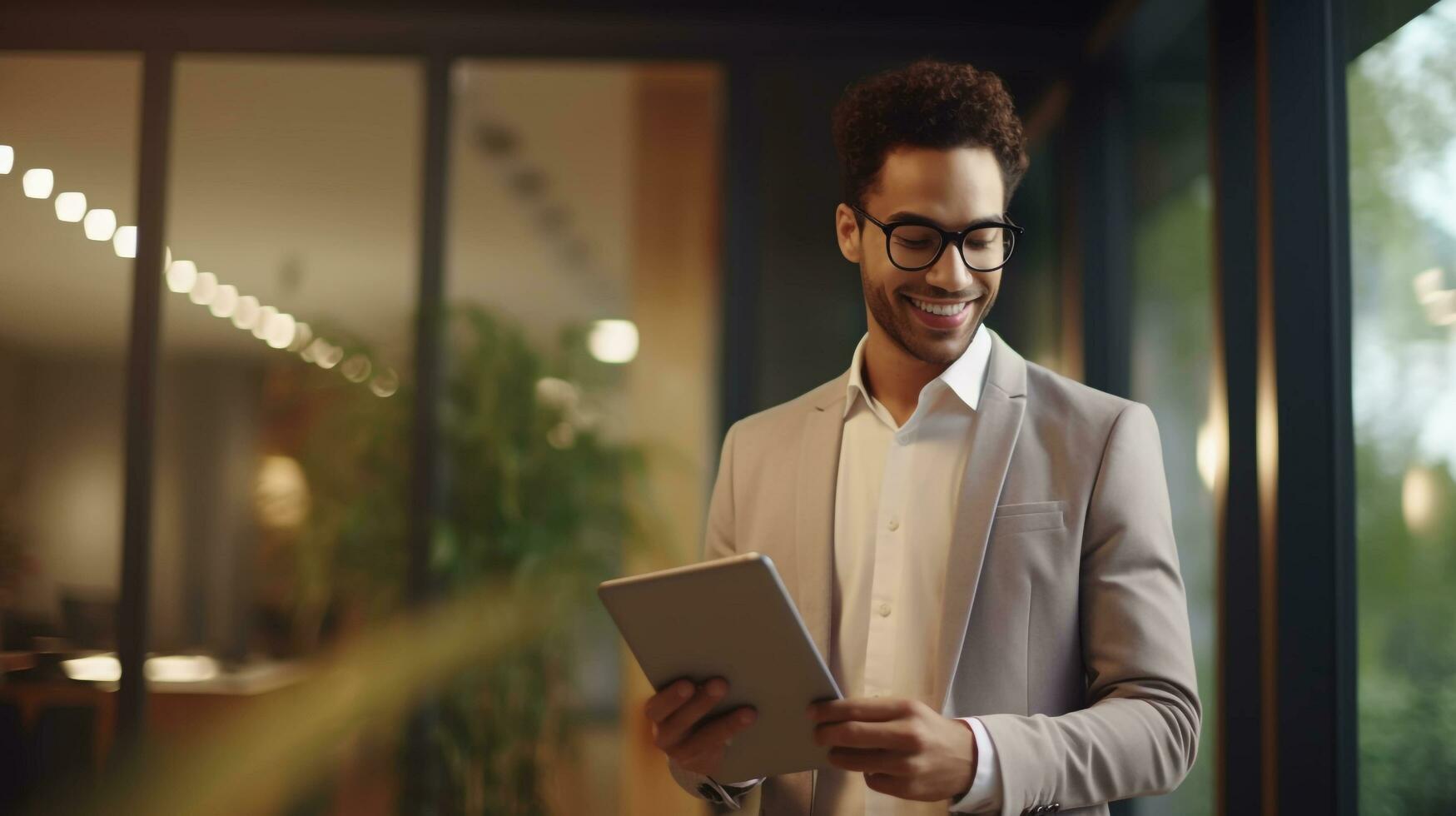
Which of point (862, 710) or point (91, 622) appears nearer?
point (862, 710)

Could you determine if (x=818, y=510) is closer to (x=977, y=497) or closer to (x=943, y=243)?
(x=977, y=497)

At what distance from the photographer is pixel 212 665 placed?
3.41 metres

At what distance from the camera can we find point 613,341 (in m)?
3.41

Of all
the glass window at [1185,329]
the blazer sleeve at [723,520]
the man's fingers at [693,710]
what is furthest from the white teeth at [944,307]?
the glass window at [1185,329]

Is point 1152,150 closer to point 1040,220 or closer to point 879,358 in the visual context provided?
point 1040,220

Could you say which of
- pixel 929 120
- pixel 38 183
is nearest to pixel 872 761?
pixel 929 120

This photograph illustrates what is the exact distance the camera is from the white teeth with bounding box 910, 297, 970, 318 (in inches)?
55.1

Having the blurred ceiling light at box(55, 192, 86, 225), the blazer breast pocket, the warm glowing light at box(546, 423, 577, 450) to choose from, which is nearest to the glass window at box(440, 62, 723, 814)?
the warm glowing light at box(546, 423, 577, 450)

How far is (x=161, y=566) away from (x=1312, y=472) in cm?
305

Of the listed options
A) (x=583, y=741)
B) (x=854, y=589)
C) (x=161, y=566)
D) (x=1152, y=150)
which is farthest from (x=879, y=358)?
(x=161, y=566)

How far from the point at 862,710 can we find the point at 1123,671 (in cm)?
32

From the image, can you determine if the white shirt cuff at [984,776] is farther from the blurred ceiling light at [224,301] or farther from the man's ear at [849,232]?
the blurred ceiling light at [224,301]

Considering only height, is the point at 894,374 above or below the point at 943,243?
below

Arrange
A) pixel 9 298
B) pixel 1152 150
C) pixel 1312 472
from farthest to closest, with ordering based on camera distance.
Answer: pixel 9 298 → pixel 1152 150 → pixel 1312 472
